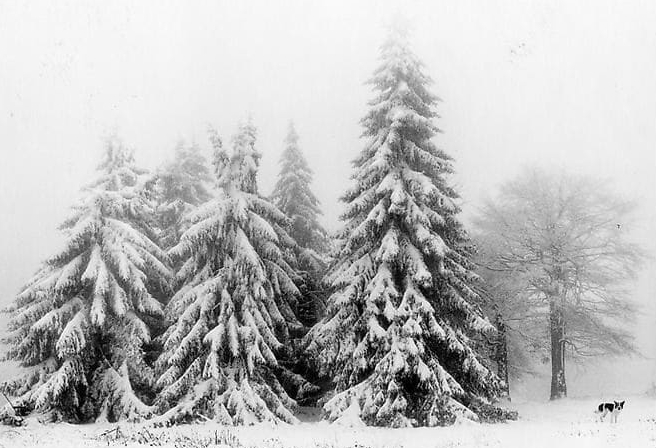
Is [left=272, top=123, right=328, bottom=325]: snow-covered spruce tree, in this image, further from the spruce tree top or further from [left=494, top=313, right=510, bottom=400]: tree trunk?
[left=494, top=313, right=510, bottom=400]: tree trunk

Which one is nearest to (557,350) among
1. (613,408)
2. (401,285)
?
(613,408)

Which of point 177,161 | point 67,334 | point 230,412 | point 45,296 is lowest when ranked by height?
point 230,412

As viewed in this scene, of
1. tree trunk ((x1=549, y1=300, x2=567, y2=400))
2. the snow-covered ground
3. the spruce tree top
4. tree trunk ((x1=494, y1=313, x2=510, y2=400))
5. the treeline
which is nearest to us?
the snow-covered ground

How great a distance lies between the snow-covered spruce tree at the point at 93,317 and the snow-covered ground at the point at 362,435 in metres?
1.59

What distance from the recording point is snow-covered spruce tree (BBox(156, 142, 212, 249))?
29284mm

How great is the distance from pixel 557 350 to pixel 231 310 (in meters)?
15.4

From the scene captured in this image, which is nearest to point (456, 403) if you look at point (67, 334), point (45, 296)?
point (67, 334)

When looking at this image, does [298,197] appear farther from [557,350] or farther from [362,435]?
[362,435]

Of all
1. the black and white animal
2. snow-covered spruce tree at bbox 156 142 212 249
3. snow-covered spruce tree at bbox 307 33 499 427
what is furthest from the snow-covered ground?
snow-covered spruce tree at bbox 156 142 212 249

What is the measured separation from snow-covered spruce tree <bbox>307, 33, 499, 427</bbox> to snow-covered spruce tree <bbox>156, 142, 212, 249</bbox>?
10.8m

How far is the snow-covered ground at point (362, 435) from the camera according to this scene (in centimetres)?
1441

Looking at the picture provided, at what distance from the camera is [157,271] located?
24750mm

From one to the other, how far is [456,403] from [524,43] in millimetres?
20174

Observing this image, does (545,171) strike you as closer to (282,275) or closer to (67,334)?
(282,275)
